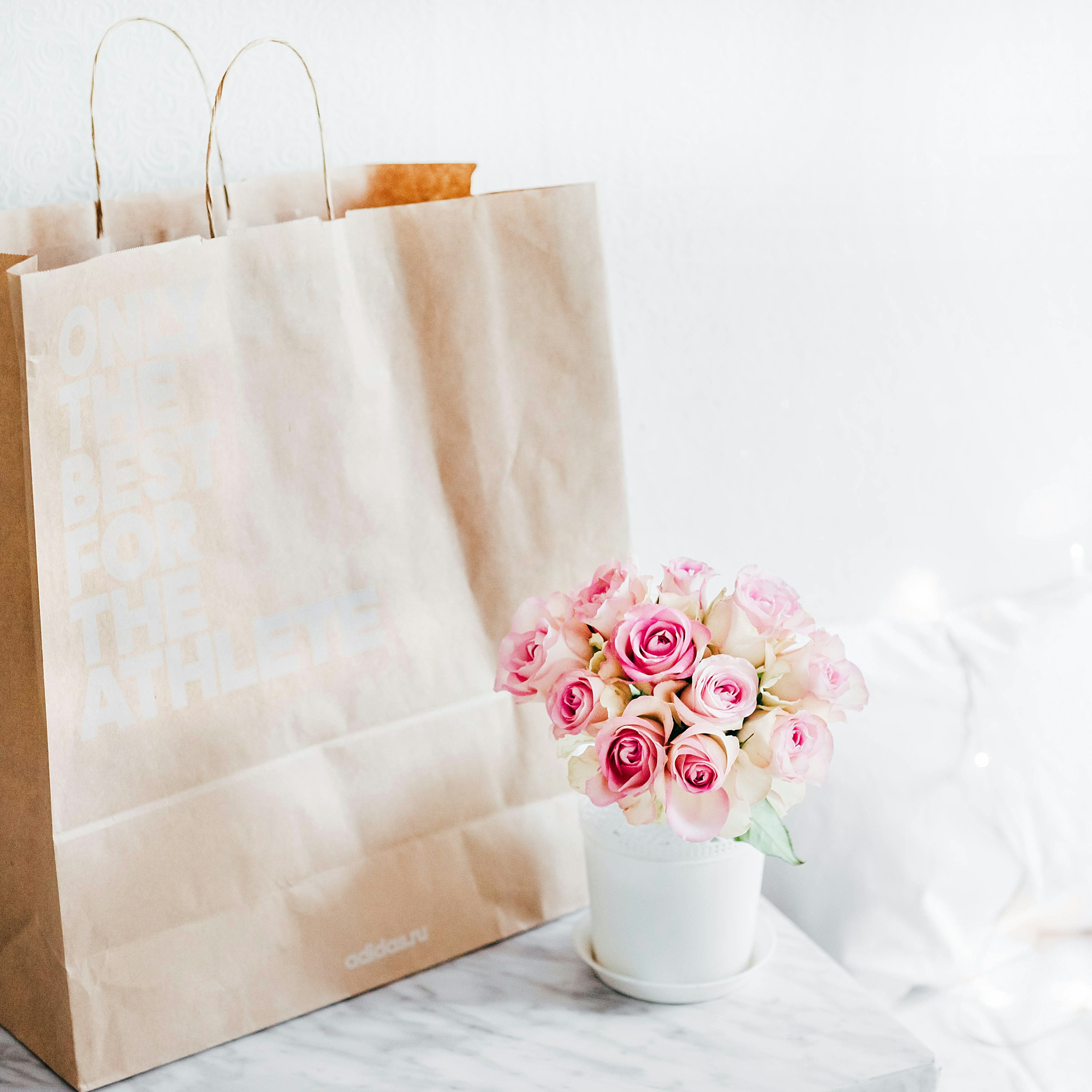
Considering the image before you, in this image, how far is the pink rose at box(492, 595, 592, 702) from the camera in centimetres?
62

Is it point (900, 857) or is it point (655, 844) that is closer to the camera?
point (655, 844)

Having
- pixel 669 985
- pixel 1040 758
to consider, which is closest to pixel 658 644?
pixel 669 985

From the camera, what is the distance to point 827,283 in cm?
98

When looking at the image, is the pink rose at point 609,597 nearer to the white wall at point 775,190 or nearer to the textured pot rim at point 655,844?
the textured pot rim at point 655,844

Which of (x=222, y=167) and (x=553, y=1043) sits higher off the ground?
(x=222, y=167)

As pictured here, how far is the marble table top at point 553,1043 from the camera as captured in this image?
603 millimetres

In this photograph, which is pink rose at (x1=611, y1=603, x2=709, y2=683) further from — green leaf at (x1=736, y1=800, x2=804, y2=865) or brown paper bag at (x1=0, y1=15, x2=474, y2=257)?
brown paper bag at (x1=0, y1=15, x2=474, y2=257)

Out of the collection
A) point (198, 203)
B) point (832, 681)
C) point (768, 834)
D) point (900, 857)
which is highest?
point (198, 203)

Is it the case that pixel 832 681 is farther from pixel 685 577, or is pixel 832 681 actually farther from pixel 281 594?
pixel 281 594

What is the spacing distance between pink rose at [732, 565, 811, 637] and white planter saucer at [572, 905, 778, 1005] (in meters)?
0.24

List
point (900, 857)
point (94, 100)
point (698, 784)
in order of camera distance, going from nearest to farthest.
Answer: point (698, 784) < point (94, 100) < point (900, 857)

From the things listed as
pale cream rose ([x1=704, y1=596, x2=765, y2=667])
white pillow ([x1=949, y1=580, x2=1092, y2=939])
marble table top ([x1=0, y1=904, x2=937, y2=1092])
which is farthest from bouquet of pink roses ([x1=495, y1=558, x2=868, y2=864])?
white pillow ([x1=949, y1=580, x2=1092, y2=939])

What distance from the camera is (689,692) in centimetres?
59

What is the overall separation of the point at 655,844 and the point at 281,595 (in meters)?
0.27
